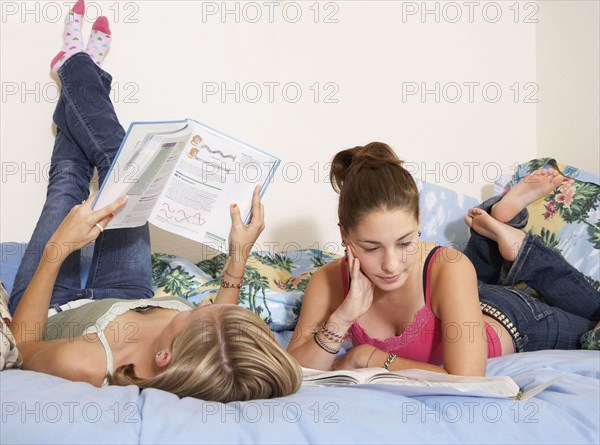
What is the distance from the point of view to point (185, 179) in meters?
1.65

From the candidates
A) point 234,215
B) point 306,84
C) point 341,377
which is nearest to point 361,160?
point 234,215

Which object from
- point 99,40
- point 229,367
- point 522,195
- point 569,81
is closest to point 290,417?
point 229,367

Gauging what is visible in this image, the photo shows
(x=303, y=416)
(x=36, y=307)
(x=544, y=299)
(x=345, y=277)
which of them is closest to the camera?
(x=303, y=416)

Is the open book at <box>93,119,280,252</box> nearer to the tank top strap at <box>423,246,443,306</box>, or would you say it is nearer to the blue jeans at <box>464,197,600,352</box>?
the tank top strap at <box>423,246,443,306</box>

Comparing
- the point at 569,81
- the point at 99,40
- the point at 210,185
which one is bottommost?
the point at 210,185

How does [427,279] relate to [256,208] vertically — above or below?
below

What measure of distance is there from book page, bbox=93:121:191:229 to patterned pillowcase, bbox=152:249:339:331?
0.33m

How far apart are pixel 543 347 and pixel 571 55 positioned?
3.76ft

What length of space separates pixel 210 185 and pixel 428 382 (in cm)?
69

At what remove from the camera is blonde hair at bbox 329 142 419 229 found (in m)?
1.42

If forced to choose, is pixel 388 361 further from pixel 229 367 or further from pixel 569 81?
pixel 569 81

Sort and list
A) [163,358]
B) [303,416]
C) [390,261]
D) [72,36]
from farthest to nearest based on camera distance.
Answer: [72,36]
[390,261]
[163,358]
[303,416]

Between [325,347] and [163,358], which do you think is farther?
[325,347]

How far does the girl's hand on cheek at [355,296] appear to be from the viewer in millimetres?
1451
